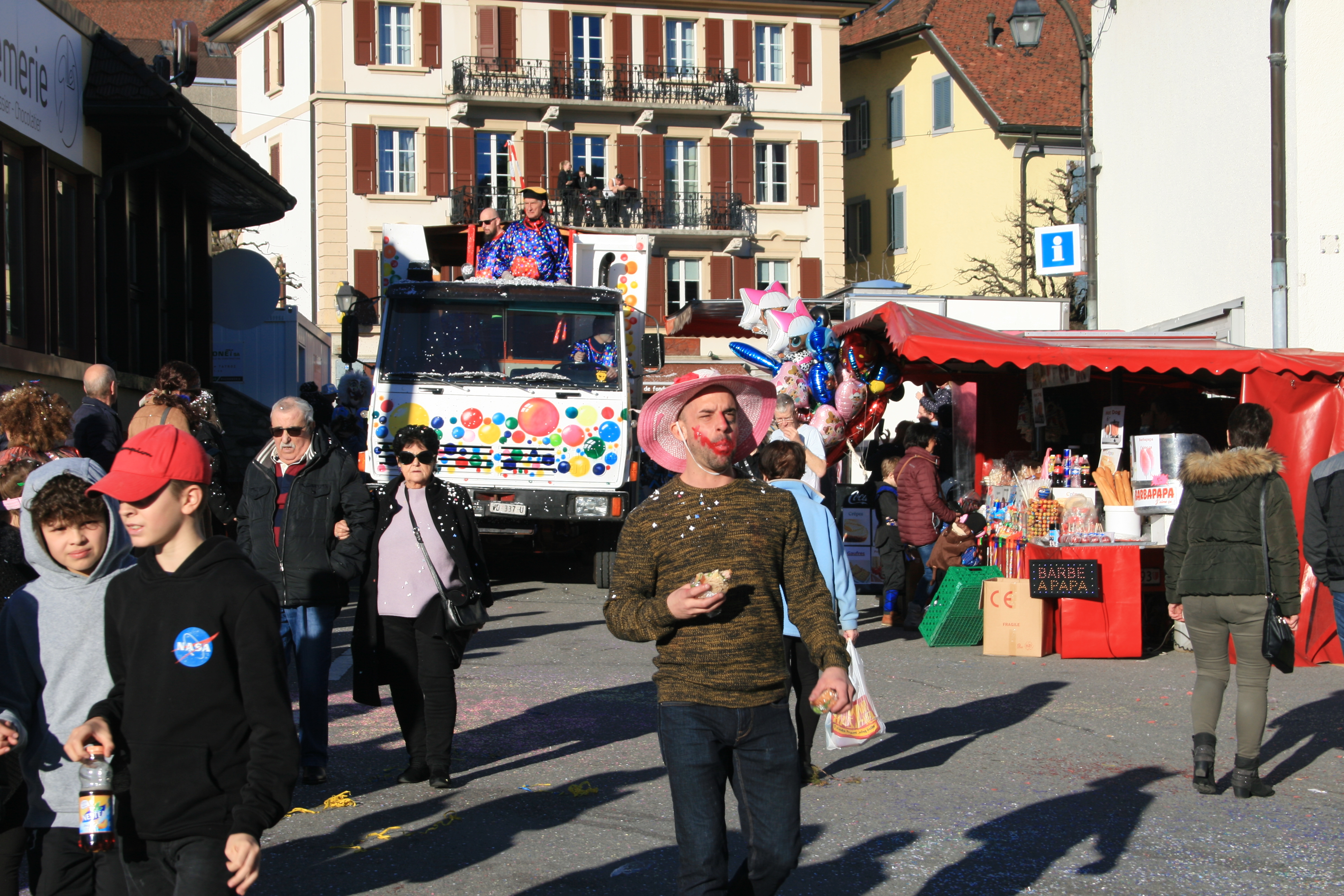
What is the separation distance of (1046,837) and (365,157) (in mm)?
38043

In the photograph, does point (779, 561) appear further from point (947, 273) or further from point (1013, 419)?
point (947, 273)

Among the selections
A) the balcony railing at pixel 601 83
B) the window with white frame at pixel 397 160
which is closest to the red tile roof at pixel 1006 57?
the balcony railing at pixel 601 83

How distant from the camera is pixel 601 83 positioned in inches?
1695

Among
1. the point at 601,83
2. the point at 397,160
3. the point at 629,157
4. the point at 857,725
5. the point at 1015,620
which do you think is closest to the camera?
the point at 857,725

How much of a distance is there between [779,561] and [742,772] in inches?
22.8

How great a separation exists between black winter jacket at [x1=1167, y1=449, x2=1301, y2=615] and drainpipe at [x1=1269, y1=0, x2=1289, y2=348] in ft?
31.5

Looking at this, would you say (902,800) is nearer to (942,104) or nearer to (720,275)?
(720,275)

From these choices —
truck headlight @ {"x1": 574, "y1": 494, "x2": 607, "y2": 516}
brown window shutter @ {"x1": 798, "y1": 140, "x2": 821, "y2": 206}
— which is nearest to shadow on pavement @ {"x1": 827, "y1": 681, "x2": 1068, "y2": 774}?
truck headlight @ {"x1": 574, "y1": 494, "x2": 607, "y2": 516}

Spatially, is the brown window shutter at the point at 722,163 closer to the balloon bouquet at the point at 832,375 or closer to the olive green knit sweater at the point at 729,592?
the balloon bouquet at the point at 832,375

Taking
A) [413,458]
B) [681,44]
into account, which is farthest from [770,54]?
[413,458]

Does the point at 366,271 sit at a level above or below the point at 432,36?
below

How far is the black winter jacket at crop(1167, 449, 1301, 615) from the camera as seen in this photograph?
6586 millimetres

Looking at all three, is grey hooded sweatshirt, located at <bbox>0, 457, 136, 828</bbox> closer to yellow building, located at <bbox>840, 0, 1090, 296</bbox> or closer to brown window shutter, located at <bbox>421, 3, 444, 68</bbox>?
yellow building, located at <bbox>840, 0, 1090, 296</bbox>

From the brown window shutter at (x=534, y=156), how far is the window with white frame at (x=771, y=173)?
651 cm
